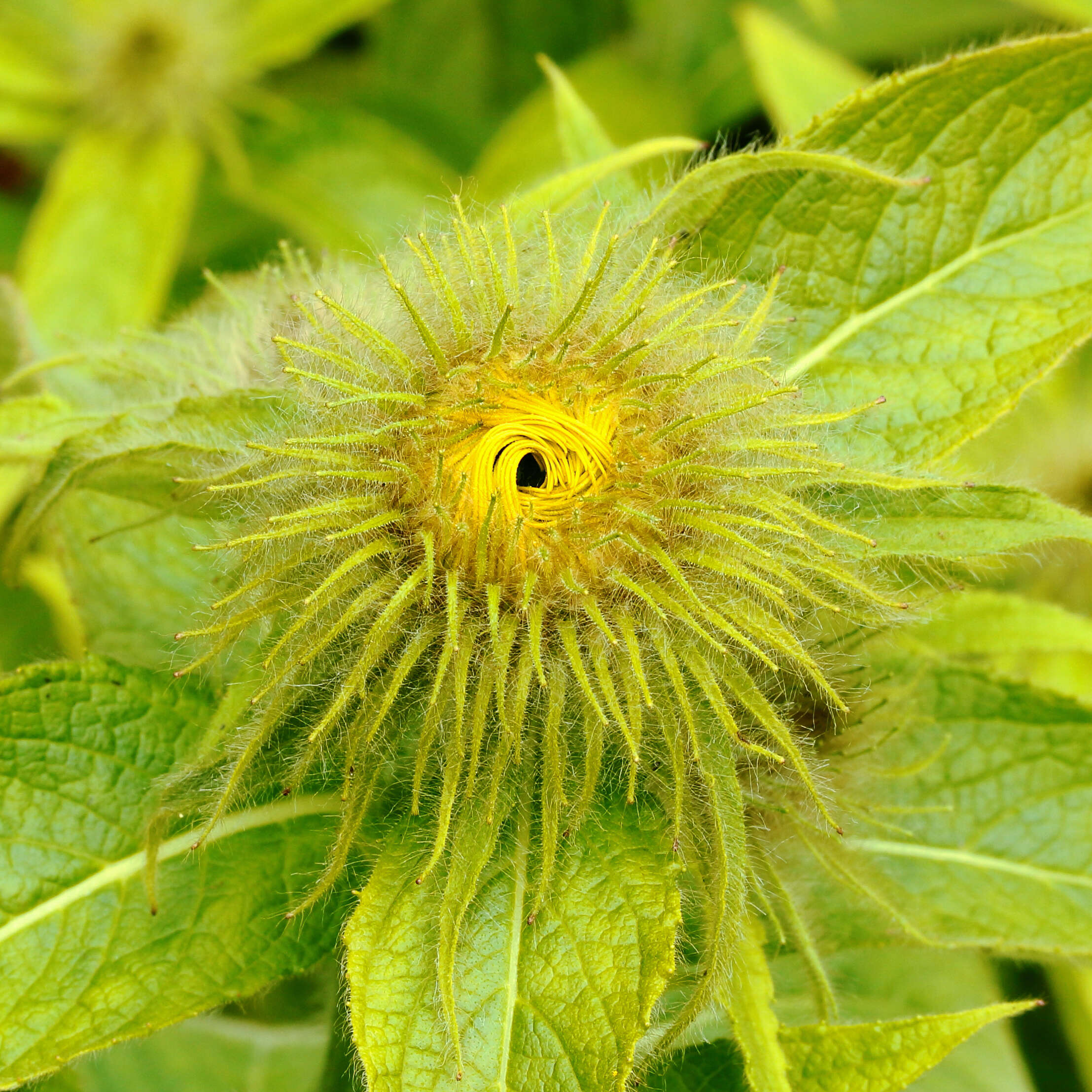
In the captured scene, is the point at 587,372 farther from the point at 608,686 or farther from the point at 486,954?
the point at 486,954

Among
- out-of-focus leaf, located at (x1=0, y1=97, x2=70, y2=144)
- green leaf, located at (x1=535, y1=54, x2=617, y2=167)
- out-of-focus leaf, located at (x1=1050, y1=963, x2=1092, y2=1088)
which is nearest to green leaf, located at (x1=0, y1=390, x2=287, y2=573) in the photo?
green leaf, located at (x1=535, y1=54, x2=617, y2=167)

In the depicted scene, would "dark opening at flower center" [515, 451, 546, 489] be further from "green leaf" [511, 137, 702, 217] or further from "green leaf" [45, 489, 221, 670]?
"green leaf" [45, 489, 221, 670]

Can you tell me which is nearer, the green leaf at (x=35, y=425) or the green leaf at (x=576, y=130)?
the green leaf at (x=35, y=425)

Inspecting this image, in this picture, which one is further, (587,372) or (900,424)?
(900,424)

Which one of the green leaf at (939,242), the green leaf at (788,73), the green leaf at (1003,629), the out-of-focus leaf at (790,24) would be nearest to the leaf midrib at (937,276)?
the green leaf at (939,242)

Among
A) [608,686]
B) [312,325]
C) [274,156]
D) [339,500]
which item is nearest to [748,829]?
[608,686]

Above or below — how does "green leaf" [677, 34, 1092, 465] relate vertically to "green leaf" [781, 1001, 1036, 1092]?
above

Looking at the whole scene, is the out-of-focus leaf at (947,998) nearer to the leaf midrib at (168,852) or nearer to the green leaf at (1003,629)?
the green leaf at (1003,629)
